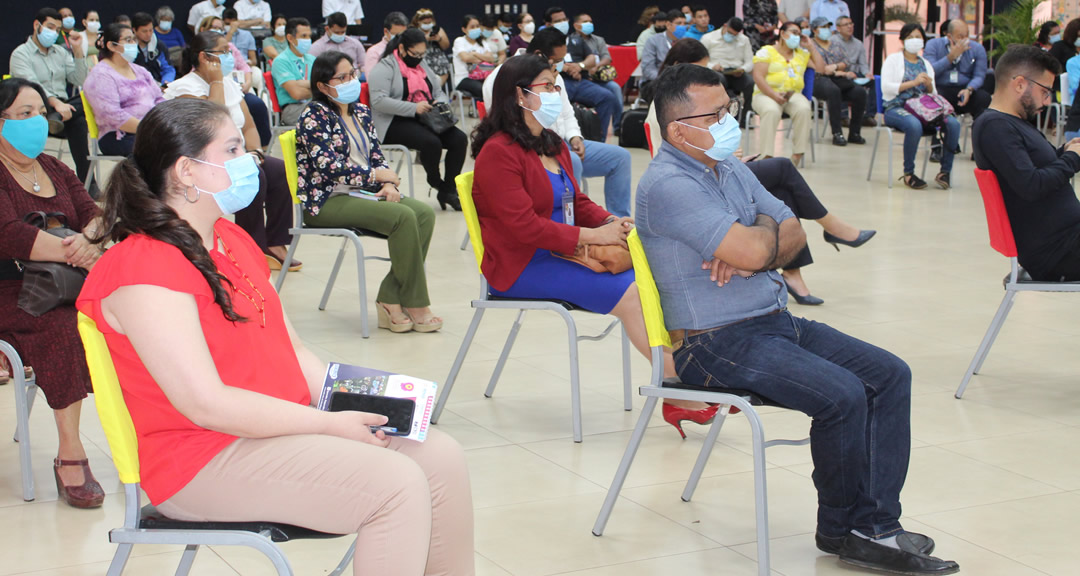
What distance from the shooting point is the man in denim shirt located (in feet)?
8.40

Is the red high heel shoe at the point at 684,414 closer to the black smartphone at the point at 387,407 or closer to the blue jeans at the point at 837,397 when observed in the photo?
the blue jeans at the point at 837,397

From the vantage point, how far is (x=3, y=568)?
8.69ft

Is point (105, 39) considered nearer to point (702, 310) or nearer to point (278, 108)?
point (278, 108)

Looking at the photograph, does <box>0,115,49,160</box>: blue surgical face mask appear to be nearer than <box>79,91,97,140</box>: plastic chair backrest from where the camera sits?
Yes

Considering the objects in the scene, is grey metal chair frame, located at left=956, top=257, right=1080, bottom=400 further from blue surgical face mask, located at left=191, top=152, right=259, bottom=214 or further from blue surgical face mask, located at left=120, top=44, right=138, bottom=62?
blue surgical face mask, located at left=120, top=44, right=138, bottom=62

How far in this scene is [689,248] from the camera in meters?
2.72

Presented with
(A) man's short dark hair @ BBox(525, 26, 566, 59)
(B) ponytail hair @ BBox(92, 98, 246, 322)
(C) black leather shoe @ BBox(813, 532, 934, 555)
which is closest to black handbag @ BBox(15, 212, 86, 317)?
(B) ponytail hair @ BBox(92, 98, 246, 322)

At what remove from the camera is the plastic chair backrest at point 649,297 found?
268cm

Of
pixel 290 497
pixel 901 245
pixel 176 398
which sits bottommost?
pixel 901 245

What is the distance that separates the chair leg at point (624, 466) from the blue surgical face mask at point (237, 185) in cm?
108

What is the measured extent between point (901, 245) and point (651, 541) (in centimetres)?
420

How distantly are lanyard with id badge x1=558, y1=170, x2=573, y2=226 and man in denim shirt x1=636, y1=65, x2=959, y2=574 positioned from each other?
3.24ft

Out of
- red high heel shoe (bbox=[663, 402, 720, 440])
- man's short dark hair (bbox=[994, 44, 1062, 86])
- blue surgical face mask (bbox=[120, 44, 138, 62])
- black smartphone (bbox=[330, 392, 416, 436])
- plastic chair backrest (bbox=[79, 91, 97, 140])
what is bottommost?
red high heel shoe (bbox=[663, 402, 720, 440])

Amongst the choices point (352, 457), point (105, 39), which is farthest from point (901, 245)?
point (352, 457)
